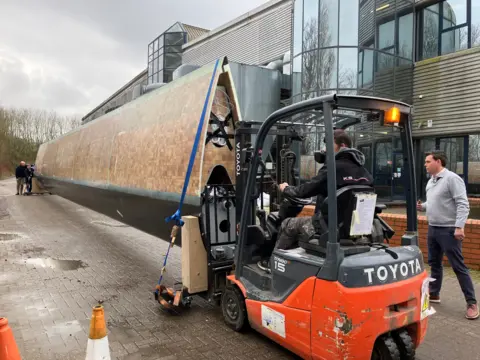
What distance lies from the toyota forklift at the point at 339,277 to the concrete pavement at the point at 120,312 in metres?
0.50

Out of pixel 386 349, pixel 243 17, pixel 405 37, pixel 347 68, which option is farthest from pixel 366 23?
pixel 386 349

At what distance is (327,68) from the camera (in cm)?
1552

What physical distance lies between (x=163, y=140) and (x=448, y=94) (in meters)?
12.6

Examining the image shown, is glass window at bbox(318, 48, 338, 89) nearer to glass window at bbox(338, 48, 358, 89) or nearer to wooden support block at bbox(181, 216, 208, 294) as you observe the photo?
glass window at bbox(338, 48, 358, 89)

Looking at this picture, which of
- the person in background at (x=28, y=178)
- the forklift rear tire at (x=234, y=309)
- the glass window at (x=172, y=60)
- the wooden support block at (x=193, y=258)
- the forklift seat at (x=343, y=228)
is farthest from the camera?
the glass window at (x=172, y=60)

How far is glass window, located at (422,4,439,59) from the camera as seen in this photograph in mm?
15422

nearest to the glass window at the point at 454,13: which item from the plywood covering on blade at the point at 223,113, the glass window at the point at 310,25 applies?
the glass window at the point at 310,25

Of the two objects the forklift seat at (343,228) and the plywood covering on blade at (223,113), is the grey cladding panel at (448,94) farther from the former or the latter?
the forklift seat at (343,228)

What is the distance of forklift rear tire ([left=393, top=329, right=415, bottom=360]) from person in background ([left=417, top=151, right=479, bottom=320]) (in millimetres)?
1821

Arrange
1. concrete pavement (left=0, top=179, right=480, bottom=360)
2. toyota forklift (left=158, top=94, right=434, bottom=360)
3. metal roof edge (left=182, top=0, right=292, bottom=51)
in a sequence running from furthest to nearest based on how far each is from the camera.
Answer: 1. metal roof edge (left=182, top=0, right=292, bottom=51)
2. concrete pavement (left=0, top=179, right=480, bottom=360)
3. toyota forklift (left=158, top=94, right=434, bottom=360)

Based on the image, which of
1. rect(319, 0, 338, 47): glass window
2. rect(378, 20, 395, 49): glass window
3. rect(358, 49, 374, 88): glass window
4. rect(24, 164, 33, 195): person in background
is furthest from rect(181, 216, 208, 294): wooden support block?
rect(24, 164, 33, 195): person in background

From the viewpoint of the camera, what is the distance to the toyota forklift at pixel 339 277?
2.88 metres

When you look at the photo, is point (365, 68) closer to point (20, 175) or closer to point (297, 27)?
point (297, 27)

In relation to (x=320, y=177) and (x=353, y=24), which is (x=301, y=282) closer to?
(x=320, y=177)
